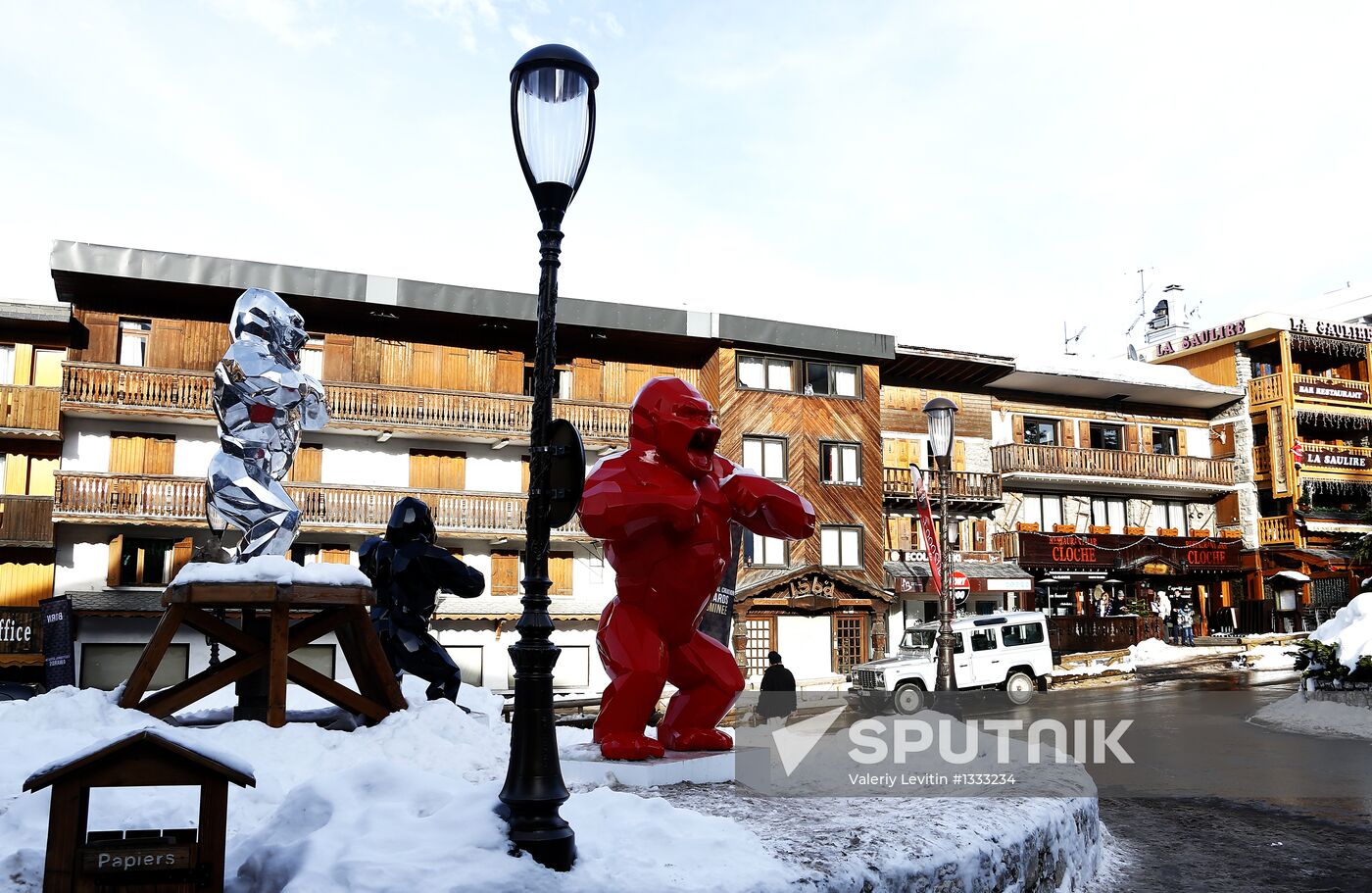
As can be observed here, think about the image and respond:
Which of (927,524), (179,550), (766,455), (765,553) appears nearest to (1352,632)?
(927,524)

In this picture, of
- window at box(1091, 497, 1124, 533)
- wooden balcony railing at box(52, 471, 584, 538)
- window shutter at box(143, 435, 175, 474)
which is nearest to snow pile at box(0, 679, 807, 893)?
wooden balcony railing at box(52, 471, 584, 538)

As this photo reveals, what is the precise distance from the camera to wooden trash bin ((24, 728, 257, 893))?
407 centimetres

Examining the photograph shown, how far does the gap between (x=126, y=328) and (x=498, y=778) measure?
21.5 m

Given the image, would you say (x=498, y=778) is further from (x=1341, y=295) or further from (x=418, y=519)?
(x=1341, y=295)

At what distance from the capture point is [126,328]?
24719 millimetres

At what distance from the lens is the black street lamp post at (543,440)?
15.5 feet

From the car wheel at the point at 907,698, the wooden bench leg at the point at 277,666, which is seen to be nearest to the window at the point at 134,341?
the car wheel at the point at 907,698

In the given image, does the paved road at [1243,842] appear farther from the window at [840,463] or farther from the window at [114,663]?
the window at [114,663]

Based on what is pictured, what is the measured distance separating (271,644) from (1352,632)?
17698 mm

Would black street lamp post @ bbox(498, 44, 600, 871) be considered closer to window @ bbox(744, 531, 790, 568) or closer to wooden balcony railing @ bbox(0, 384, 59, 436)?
wooden balcony railing @ bbox(0, 384, 59, 436)

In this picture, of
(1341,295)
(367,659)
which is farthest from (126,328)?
(1341,295)

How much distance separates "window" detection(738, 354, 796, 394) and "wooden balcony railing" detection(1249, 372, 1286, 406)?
19.3m

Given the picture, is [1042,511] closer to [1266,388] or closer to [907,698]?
[1266,388]

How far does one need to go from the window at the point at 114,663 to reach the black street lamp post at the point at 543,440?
21.0 metres
